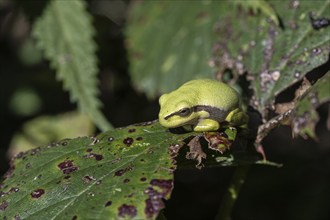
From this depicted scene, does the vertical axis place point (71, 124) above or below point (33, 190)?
below

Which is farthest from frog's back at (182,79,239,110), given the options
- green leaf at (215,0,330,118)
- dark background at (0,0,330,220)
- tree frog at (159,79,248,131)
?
dark background at (0,0,330,220)

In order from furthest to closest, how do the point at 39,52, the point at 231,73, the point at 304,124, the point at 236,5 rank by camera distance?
1. the point at 39,52
2. the point at 236,5
3. the point at 231,73
4. the point at 304,124

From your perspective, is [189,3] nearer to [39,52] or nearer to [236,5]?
[236,5]

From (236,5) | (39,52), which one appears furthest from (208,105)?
(39,52)

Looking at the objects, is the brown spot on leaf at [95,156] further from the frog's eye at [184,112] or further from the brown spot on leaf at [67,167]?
the frog's eye at [184,112]

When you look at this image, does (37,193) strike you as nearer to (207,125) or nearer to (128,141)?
(128,141)

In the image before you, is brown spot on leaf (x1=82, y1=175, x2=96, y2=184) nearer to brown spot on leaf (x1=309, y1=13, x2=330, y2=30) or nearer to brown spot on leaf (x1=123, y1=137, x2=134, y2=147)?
brown spot on leaf (x1=123, y1=137, x2=134, y2=147)
